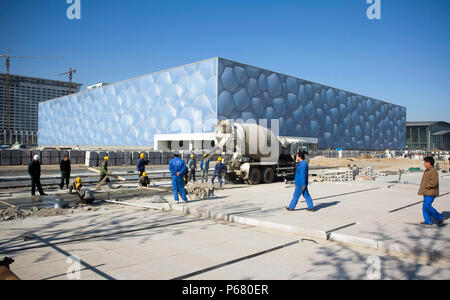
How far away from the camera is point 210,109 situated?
44125mm

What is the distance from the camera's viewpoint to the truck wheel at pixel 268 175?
18.5 metres

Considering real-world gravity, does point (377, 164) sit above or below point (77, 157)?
below

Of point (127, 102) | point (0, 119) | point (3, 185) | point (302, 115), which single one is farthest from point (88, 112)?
point (0, 119)

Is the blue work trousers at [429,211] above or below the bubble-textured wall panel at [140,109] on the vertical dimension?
below

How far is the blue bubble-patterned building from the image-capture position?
4538 cm

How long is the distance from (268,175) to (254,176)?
1214mm

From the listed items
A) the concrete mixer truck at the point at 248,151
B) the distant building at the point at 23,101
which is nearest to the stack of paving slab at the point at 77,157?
the concrete mixer truck at the point at 248,151

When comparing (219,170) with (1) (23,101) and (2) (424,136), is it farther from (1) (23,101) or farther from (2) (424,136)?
(1) (23,101)

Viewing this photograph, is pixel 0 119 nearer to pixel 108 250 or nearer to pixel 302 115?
pixel 302 115

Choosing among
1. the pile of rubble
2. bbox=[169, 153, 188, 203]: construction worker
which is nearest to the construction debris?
bbox=[169, 153, 188, 203]: construction worker

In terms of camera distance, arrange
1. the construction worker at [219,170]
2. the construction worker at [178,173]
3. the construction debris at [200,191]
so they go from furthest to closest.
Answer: the construction worker at [219,170] < the construction debris at [200,191] < the construction worker at [178,173]

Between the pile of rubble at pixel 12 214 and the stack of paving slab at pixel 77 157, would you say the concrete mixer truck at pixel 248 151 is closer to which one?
the pile of rubble at pixel 12 214

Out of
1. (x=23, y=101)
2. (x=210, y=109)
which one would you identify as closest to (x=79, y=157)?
(x=210, y=109)

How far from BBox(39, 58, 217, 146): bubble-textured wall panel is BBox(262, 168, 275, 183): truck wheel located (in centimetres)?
2556
